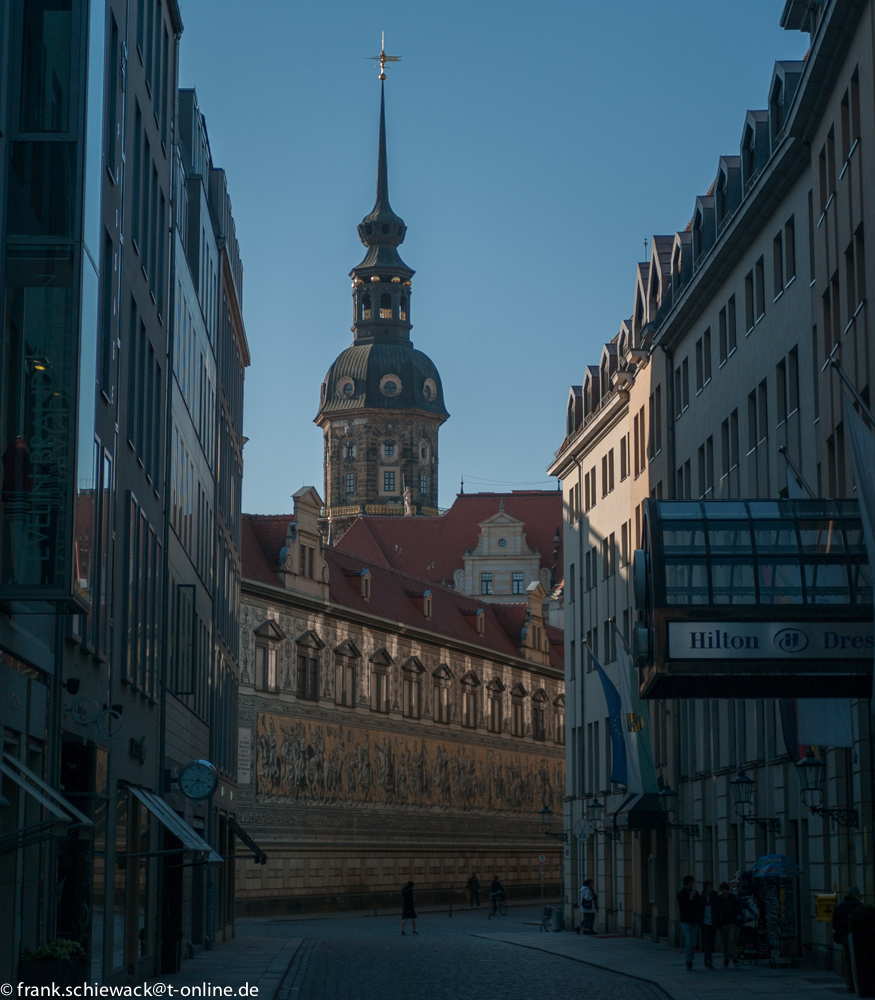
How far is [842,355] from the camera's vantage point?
95.3 ft

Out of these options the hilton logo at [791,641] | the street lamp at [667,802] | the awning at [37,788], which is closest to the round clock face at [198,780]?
the hilton logo at [791,641]

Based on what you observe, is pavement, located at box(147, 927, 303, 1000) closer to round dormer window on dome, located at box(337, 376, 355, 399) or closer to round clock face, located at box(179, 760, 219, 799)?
round clock face, located at box(179, 760, 219, 799)

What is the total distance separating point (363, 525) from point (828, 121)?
4039 inches

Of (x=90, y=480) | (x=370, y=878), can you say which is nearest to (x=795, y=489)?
(x=90, y=480)

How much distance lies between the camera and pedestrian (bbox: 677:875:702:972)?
3172 centimetres

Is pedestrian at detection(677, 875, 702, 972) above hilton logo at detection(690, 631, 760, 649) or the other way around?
the other way around

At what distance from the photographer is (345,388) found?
503ft

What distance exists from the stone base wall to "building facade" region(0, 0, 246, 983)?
100 ft

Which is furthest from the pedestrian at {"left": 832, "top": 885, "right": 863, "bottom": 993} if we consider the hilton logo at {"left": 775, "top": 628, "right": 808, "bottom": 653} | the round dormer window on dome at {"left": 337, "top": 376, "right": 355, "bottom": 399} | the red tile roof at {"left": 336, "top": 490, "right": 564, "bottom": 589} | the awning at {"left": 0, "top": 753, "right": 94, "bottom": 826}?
the round dormer window on dome at {"left": 337, "top": 376, "right": 355, "bottom": 399}

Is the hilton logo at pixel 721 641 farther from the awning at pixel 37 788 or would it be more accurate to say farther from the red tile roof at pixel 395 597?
the red tile roof at pixel 395 597

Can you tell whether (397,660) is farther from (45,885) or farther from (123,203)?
(45,885)

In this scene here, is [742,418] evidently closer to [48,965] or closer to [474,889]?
[48,965]

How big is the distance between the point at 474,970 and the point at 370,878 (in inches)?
1665

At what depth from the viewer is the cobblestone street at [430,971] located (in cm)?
2633
